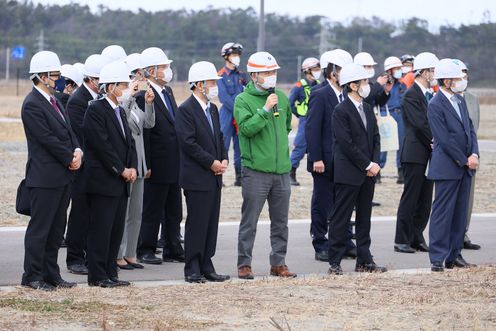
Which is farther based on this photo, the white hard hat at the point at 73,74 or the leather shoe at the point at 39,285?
the white hard hat at the point at 73,74

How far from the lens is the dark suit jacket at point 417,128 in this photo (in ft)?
42.6

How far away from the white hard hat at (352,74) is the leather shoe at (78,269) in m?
3.08

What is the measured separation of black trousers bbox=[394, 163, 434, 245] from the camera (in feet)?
43.2

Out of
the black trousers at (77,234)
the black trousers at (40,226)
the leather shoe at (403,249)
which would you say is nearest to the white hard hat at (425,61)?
the leather shoe at (403,249)

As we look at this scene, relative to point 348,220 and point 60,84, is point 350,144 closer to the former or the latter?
point 348,220

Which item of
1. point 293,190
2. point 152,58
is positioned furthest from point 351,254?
point 293,190

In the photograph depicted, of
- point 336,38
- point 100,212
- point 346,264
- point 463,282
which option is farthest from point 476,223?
point 336,38

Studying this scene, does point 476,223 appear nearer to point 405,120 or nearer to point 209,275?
point 405,120

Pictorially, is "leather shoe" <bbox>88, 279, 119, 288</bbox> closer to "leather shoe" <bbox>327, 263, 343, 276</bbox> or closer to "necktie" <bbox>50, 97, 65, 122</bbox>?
"necktie" <bbox>50, 97, 65, 122</bbox>

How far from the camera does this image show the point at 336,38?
291 feet

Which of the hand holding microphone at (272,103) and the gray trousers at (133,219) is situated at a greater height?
the hand holding microphone at (272,103)

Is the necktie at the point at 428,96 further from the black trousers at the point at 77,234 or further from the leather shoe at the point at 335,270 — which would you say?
the black trousers at the point at 77,234

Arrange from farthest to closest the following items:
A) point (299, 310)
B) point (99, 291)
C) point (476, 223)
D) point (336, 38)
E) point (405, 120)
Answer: point (336, 38)
point (476, 223)
point (405, 120)
point (99, 291)
point (299, 310)

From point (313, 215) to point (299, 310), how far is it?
11.8 ft
